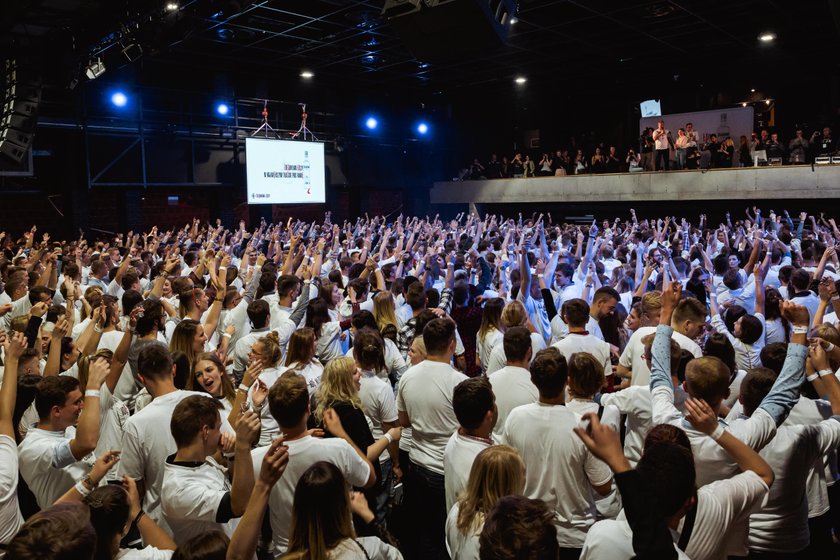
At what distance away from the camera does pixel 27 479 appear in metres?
2.86

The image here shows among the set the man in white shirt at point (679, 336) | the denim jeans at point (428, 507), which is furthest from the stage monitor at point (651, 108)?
the denim jeans at point (428, 507)

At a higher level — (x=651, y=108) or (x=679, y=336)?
(x=651, y=108)

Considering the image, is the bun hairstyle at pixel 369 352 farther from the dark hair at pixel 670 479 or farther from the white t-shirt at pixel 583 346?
the dark hair at pixel 670 479

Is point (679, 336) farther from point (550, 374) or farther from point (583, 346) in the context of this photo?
point (550, 374)

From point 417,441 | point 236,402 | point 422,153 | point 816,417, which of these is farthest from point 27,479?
point 422,153

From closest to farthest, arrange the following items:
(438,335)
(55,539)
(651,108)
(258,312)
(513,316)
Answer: (55,539) → (438,335) → (513,316) → (258,312) → (651,108)

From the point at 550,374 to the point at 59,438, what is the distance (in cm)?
242

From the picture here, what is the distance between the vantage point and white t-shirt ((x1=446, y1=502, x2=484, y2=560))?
2.22 meters

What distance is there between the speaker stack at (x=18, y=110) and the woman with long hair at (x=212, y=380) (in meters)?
8.86

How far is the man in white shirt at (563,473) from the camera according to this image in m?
2.77

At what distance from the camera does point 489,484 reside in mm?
2240

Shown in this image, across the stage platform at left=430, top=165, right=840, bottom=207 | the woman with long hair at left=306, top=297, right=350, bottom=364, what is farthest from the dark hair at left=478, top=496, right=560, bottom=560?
the stage platform at left=430, top=165, right=840, bottom=207

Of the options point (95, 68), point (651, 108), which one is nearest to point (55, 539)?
point (95, 68)

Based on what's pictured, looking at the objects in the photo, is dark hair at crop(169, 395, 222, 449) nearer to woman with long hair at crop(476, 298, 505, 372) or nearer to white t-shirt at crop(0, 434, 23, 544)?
white t-shirt at crop(0, 434, 23, 544)
